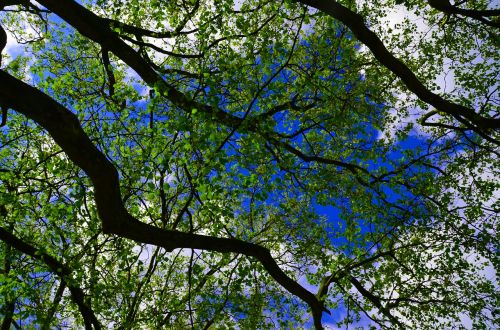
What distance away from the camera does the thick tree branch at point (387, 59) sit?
26.7 ft

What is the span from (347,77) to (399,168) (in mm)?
3694

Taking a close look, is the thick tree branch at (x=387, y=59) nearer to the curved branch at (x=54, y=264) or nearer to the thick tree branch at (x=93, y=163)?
the thick tree branch at (x=93, y=163)

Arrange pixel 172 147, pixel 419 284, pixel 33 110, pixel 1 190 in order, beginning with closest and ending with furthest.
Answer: pixel 33 110 → pixel 172 147 → pixel 1 190 → pixel 419 284

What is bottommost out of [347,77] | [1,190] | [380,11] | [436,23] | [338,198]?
[1,190]

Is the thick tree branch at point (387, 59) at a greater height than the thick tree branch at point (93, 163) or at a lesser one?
greater

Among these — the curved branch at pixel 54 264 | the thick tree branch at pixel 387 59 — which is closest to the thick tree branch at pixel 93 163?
the curved branch at pixel 54 264

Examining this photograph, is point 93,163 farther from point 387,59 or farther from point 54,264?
point 387,59

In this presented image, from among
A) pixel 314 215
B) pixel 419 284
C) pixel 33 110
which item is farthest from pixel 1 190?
pixel 419 284

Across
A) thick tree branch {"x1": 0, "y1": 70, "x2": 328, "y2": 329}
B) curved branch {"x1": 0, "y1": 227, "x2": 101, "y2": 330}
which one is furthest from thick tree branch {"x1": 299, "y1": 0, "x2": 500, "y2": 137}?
curved branch {"x1": 0, "y1": 227, "x2": 101, "y2": 330}

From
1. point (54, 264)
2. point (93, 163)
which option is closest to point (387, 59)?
point (93, 163)

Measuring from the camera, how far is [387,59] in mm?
8555

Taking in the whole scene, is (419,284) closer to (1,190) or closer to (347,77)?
(347,77)

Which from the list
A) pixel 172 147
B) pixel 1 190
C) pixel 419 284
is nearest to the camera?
pixel 172 147

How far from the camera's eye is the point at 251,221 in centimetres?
1541
